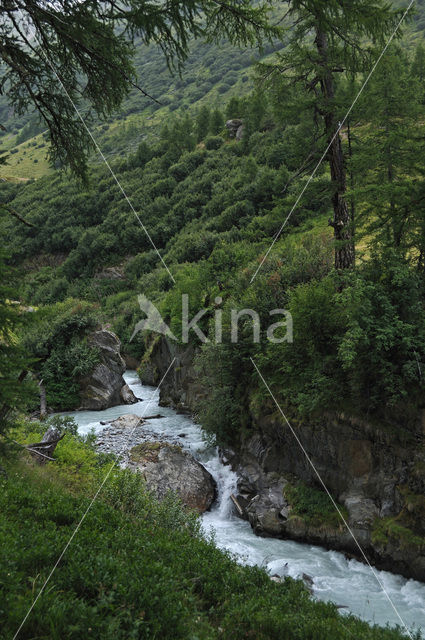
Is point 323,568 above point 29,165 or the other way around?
the other way around

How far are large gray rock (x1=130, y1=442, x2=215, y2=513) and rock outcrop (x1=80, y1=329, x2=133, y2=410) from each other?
35.1 feet

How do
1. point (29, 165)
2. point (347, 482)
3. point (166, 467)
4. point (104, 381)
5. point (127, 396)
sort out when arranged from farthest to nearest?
1. point (29, 165)
2. point (127, 396)
3. point (104, 381)
4. point (166, 467)
5. point (347, 482)

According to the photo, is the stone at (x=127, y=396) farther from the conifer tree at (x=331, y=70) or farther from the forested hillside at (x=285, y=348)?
the conifer tree at (x=331, y=70)

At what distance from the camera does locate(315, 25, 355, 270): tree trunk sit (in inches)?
434

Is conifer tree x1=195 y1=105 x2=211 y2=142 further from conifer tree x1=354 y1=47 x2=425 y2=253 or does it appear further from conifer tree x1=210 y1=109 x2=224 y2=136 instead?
conifer tree x1=354 y1=47 x2=425 y2=253

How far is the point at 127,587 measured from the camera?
4125 mm

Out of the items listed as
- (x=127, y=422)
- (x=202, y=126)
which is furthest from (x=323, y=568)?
(x=202, y=126)

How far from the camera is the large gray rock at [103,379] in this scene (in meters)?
25.5

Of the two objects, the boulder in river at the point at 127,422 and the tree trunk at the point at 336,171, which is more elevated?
the tree trunk at the point at 336,171

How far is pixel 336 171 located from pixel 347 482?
9017 mm

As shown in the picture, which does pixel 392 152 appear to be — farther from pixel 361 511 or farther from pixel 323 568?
pixel 323 568

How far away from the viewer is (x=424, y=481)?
947 centimetres

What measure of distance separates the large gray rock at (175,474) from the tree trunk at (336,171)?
28.9ft

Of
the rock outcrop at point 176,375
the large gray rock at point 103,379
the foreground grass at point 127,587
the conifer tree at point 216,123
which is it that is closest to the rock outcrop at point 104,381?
the large gray rock at point 103,379
